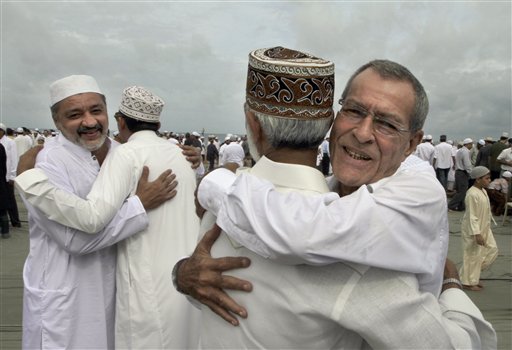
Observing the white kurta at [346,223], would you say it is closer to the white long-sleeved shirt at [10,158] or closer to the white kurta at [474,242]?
the white kurta at [474,242]

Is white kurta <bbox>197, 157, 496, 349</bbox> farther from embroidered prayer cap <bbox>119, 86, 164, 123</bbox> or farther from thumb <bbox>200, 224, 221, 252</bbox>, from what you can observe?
embroidered prayer cap <bbox>119, 86, 164, 123</bbox>

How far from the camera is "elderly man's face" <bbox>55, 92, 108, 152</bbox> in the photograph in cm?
276

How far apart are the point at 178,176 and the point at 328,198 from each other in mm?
1786

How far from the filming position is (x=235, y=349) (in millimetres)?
1438

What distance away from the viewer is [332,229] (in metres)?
1.17

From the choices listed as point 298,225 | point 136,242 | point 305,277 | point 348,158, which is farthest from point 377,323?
point 136,242

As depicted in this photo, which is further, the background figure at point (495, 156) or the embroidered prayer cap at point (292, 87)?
the background figure at point (495, 156)

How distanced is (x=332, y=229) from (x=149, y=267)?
70.9 inches

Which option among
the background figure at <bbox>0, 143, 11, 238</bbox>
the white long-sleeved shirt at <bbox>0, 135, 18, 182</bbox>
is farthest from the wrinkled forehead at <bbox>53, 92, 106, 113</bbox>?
the white long-sleeved shirt at <bbox>0, 135, 18, 182</bbox>

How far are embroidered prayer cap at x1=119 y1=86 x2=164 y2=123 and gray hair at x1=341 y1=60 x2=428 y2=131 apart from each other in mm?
1836

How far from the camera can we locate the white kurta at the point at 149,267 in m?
2.69

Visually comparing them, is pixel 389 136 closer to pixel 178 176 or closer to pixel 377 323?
pixel 377 323

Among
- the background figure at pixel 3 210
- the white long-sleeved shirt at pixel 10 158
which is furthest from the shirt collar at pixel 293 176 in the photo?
the white long-sleeved shirt at pixel 10 158

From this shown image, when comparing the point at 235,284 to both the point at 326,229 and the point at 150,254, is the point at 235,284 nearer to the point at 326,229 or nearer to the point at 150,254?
the point at 326,229
